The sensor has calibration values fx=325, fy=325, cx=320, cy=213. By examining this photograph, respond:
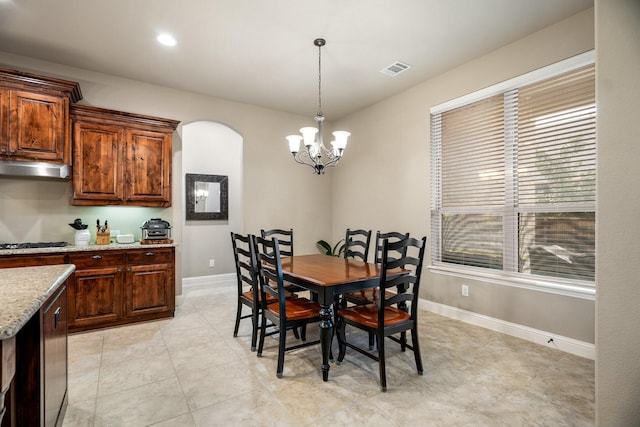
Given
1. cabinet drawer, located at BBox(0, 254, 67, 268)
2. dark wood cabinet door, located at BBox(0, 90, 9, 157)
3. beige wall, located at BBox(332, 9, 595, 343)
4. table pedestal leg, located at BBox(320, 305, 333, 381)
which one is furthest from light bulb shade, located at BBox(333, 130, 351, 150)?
dark wood cabinet door, located at BBox(0, 90, 9, 157)

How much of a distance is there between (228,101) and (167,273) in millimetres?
2670

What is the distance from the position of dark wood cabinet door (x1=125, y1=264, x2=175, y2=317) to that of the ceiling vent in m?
3.50

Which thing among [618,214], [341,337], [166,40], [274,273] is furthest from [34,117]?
[618,214]

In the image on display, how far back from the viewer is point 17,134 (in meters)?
3.19

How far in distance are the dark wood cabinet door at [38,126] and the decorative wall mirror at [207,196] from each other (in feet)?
7.56

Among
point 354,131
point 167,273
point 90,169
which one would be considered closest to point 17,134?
point 90,169

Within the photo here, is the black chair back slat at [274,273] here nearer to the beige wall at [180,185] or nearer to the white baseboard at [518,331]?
the beige wall at [180,185]

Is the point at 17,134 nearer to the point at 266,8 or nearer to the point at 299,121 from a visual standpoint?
the point at 266,8

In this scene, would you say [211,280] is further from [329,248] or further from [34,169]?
[34,169]

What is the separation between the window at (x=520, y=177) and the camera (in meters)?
2.88

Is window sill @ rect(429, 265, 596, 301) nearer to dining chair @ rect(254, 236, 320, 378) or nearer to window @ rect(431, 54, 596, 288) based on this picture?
window @ rect(431, 54, 596, 288)

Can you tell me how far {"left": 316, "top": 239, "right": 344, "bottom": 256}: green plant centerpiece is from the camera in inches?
221

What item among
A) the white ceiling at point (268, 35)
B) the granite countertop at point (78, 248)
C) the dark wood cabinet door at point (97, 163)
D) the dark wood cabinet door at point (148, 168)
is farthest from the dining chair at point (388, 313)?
the dark wood cabinet door at point (97, 163)

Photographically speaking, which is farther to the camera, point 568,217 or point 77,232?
point 77,232
